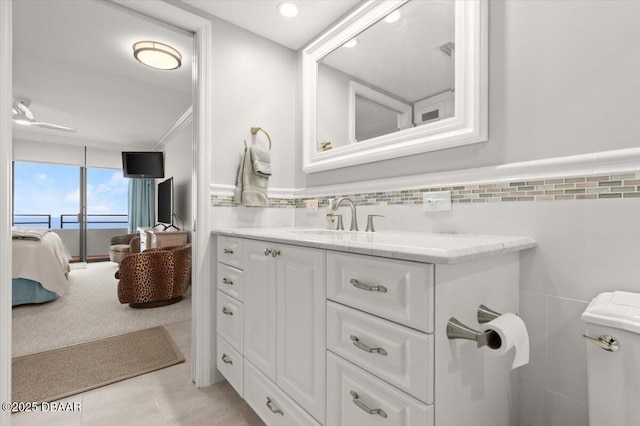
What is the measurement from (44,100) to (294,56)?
12.6ft

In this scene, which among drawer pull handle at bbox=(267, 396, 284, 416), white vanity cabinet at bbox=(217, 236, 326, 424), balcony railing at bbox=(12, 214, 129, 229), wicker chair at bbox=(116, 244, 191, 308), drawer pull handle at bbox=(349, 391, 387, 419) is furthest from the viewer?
balcony railing at bbox=(12, 214, 129, 229)

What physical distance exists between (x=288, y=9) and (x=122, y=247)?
18.0 feet

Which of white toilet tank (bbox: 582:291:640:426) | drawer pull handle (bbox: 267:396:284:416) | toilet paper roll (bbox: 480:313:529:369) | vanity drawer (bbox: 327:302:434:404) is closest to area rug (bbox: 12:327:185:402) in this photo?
drawer pull handle (bbox: 267:396:284:416)

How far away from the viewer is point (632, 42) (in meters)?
0.89

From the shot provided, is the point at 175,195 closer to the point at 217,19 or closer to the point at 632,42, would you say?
the point at 217,19

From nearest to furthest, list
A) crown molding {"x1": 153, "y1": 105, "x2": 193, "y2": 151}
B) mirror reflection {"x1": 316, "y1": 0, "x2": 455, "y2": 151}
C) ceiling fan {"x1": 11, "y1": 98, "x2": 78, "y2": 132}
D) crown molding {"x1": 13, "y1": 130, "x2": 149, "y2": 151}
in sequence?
1. mirror reflection {"x1": 316, "y1": 0, "x2": 455, "y2": 151}
2. ceiling fan {"x1": 11, "y1": 98, "x2": 78, "y2": 132}
3. crown molding {"x1": 153, "y1": 105, "x2": 193, "y2": 151}
4. crown molding {"x1": 13, "y1": 130, "x2": 149, "y2": 151}

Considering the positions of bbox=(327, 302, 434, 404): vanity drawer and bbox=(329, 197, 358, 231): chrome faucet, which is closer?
bbox=(327, 302, 434, 404): vanity drawer

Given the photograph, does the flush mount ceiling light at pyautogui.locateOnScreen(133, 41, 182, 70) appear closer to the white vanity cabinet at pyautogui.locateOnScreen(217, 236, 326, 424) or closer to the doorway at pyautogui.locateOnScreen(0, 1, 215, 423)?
the doorway at pyautogui.locateOnScreen(0, 1, 215, 423)

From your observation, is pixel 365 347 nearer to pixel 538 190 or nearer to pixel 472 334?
pixel 472 334

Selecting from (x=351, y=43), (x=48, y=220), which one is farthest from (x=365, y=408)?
Answer: (x=48, y=220)

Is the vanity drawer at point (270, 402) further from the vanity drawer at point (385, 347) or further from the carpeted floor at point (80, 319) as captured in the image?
the carpeted floor at point (80, 319)

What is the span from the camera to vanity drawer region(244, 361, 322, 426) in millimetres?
1107

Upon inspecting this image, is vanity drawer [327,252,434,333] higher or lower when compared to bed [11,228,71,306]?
higher

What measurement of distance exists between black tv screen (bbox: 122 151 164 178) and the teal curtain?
97cm
